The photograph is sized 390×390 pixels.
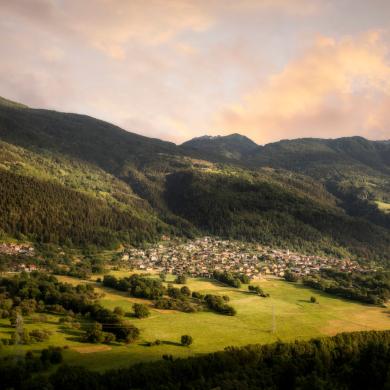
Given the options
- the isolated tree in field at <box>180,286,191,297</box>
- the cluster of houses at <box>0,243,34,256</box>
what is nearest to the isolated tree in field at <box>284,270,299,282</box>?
the isolated tree in field at <box>180,286,191,297</box>

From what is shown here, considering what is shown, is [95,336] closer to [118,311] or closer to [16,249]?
[118,311]

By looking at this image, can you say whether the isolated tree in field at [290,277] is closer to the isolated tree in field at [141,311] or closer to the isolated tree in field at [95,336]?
the isolated tree in field at [141,311]

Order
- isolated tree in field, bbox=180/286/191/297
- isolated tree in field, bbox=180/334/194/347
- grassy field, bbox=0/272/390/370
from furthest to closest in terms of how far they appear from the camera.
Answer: isolated tree in field, bbox=180/286/191/297 < isolated tree in field, bbox=180/334/194/347 < grassy field, bbox=0/272/390/370

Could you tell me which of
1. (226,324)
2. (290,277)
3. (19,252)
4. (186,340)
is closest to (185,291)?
(226,324)

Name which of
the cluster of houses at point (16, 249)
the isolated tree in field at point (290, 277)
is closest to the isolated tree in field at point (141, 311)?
the cluster of houses at point (16, 249)

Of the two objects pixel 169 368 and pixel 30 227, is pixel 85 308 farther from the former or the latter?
pixel 30 227

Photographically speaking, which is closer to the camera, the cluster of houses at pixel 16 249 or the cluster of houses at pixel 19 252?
the cluster of houses at pixel 19 252

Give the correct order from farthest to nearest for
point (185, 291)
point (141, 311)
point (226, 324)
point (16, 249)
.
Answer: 1. point (16, 249)
2. point (185, 291)
3. point (226, 324)
4. point (141, 311)

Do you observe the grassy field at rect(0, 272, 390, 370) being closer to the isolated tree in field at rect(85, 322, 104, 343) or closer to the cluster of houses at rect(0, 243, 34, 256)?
the isolated tree in field at rect(85, 322, 104, 343)
